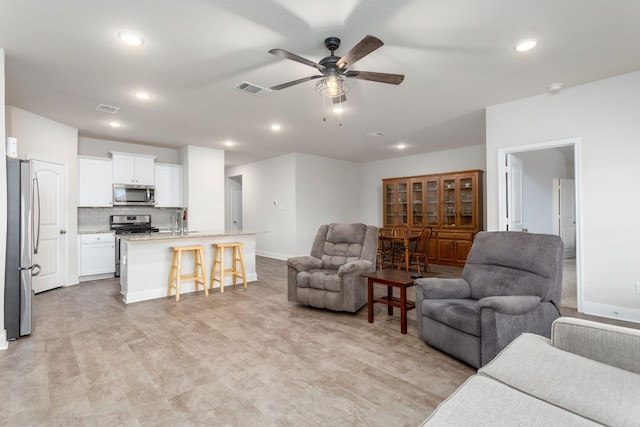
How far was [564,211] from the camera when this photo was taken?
775 centimetres

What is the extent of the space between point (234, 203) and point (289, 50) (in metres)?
7.75

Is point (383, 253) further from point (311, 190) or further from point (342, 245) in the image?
point (342, 245)

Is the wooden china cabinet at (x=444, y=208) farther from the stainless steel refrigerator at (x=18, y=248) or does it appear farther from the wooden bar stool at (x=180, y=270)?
→ the stainless steel refrigerator at (x=18, y=248)

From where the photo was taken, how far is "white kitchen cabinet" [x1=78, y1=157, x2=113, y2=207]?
18.8ft

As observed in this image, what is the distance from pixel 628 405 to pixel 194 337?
307 centimetres

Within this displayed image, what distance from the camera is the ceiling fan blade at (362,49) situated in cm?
209

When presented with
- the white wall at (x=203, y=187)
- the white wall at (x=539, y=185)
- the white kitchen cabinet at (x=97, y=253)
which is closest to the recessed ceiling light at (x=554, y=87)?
the white wall at (x=539, y=185)

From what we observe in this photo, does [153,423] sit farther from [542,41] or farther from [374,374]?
[542,41]

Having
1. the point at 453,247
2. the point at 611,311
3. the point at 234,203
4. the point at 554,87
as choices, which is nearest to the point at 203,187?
the point at 234,203

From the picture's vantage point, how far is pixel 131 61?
305 centimetres

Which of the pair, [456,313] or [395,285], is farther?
[395,285]

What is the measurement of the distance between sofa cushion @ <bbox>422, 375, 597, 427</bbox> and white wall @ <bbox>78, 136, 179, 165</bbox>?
7.03 metres

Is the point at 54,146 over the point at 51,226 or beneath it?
over

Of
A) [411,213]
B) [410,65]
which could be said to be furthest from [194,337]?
[411,213]
